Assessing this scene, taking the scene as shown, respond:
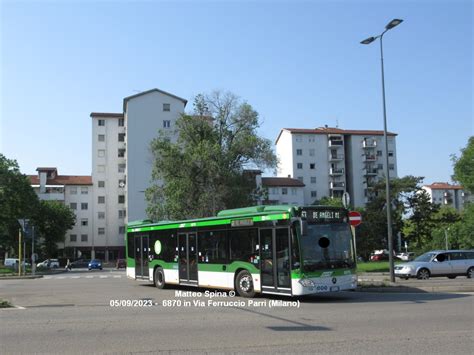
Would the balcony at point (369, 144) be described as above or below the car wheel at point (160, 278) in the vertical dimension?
above

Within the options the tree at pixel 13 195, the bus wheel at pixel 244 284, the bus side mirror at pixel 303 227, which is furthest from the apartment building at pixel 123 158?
the bus side mirror at pixel 303 227

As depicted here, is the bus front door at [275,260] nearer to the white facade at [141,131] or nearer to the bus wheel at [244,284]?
the bus wheel at [244,284]

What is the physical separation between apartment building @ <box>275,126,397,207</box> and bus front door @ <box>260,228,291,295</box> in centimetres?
8867

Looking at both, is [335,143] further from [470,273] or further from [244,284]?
[244,284]

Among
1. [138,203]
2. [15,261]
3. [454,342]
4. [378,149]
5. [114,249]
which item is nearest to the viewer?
[454,342]

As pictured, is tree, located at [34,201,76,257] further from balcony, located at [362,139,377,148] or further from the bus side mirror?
the bus side mirror

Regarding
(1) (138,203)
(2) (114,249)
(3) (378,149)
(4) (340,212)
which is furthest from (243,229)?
(3) (378,149)

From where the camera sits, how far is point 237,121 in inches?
2051

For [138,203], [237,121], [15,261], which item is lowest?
[15,261]

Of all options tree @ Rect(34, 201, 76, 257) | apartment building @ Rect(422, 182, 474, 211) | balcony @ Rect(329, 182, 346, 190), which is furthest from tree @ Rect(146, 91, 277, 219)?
apartment building @ Rect(422, 182, 474, 211)

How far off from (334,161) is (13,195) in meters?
65.3

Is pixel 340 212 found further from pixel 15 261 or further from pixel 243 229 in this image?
pixel 15 261

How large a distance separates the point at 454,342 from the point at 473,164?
64.1 m

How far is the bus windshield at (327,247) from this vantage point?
15.7 meters
